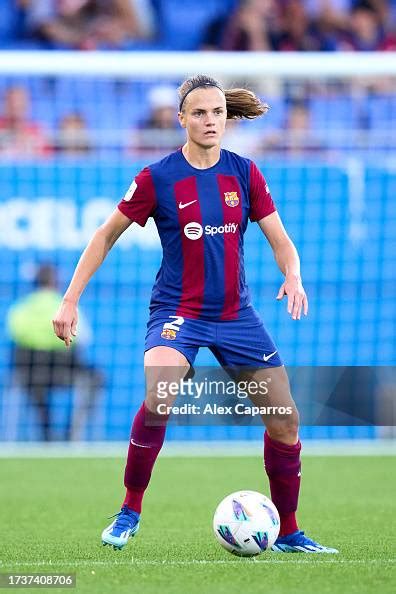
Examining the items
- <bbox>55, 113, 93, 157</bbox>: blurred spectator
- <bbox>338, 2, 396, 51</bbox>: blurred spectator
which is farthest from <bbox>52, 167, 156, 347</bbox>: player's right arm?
<bbox>338, 2, 396, 51</bbox>: blurred spectator

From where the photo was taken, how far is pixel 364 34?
16344mm

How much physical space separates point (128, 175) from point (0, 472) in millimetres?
3777

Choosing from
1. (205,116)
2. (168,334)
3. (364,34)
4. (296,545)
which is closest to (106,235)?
(168,334)

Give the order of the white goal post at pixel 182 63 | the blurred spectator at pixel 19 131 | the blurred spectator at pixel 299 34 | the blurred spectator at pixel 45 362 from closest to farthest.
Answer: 1. the white goal post at pixel 182 63
2. the blurred spectator at pixel 45 362
3. the blurred spectator at pixel 19 131
4. the blurred spectator at pixel 299 34

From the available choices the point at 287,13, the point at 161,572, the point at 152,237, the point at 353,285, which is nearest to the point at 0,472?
the point at 152,237

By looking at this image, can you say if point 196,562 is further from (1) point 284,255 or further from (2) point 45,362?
(2) point 45,362

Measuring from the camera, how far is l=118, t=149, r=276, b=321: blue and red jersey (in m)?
6.27

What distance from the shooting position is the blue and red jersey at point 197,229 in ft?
20.6

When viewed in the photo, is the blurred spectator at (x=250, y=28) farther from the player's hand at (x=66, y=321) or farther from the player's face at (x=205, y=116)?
the player's hand at (x=66, y=321)

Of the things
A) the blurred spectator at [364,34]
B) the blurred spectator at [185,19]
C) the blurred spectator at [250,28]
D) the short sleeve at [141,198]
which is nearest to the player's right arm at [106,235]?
the short sleeve at [141,198]

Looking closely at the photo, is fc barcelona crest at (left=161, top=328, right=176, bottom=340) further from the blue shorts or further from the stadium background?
the stadium background

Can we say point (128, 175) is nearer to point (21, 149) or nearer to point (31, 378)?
point (21, 149)

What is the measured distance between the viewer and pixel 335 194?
13.1 metres

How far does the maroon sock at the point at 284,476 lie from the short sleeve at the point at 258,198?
3.66 ft
